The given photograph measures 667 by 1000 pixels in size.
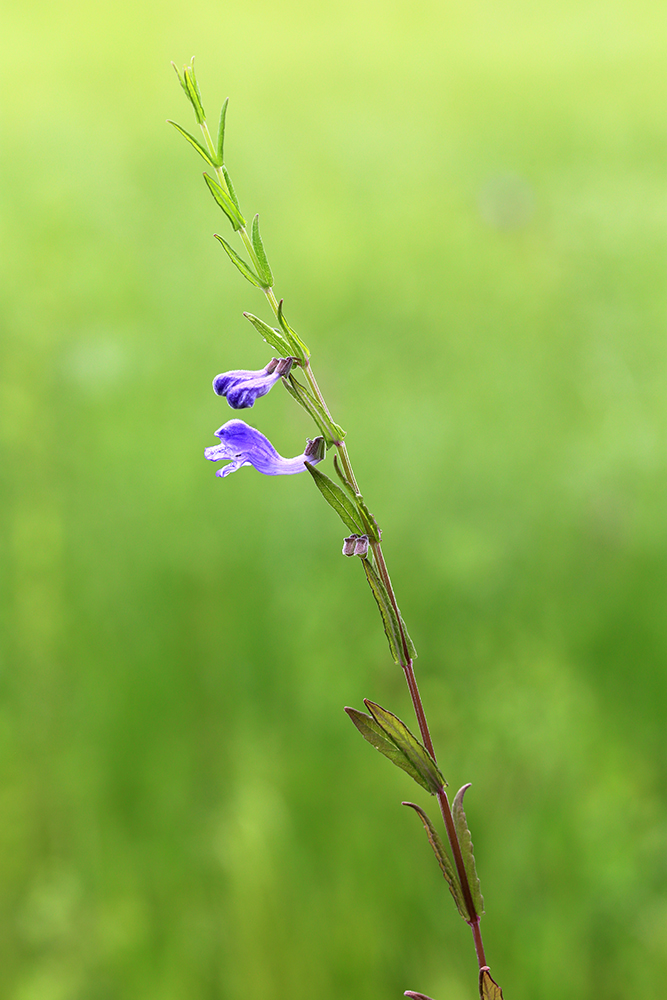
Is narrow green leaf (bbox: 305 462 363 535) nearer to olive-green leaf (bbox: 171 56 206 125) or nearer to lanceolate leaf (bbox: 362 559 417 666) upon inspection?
lanceolate leaf (bbox: 362 559 417 666)

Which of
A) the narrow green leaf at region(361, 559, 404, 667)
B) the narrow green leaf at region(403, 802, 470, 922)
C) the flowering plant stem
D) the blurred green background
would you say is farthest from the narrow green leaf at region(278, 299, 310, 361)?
the blurred green background

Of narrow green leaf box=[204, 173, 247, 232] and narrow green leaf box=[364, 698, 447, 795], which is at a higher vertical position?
narrow green leaf box=[204, 173, 247, 232]

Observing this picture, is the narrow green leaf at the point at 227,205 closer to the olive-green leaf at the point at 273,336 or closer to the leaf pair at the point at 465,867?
the olive-green leaf at the point at 273,336

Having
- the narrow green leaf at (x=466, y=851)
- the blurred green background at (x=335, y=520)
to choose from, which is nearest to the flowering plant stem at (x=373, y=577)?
the narrow green leaf at (x=466, y=851)

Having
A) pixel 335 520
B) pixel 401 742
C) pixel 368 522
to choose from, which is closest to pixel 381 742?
pixel 401 742

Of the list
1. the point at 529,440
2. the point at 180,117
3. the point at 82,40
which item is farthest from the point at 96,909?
the point at 82,40

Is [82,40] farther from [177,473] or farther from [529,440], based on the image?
[529,440]

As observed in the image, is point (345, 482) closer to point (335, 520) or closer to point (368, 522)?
point (368, 522)
